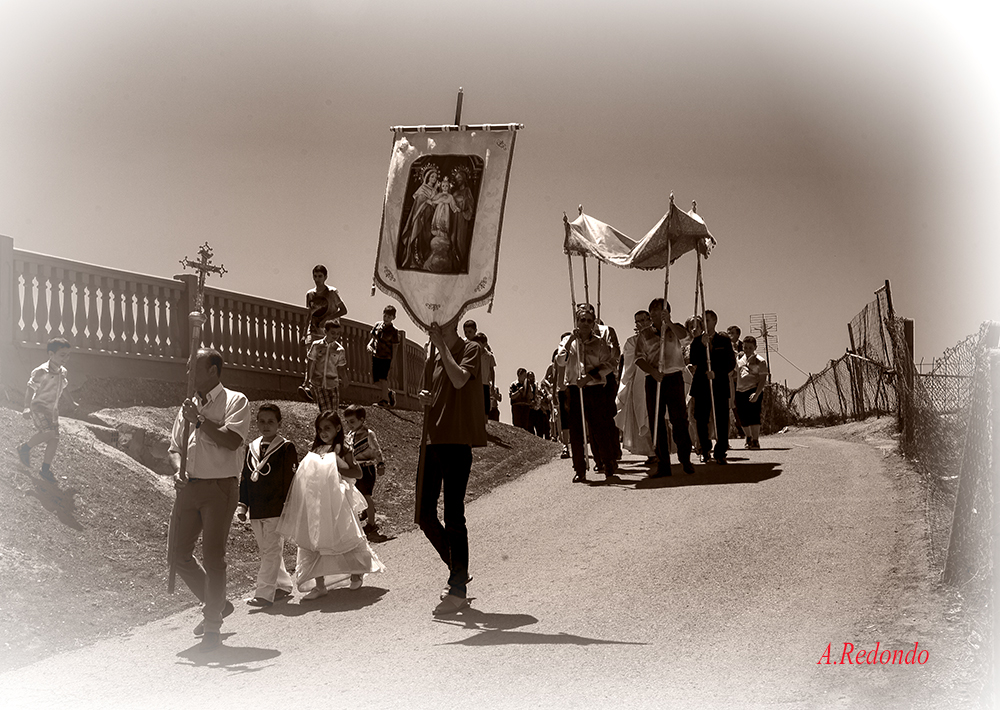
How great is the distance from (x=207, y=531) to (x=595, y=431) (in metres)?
7.37

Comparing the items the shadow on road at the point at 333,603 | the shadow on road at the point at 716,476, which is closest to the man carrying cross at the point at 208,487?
the shadow on road at the point at 333,603

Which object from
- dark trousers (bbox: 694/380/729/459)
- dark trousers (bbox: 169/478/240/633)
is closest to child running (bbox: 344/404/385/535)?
dark trousers (bbox: 169/478/240/633)

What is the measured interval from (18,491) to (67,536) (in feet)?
2.86

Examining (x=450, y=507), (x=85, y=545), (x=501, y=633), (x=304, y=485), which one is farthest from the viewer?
(x=85, y=545)

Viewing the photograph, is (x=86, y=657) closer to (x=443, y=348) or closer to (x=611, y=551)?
(x=443, y=348)

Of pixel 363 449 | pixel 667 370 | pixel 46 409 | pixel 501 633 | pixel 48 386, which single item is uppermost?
pixel 667 370

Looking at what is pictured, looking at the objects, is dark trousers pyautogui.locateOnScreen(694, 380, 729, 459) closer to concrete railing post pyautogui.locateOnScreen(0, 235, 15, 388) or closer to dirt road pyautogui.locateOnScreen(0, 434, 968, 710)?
dirt road pyautogui.locateOnScreen(0, 434, 968, 710)

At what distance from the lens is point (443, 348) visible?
25.6 feet

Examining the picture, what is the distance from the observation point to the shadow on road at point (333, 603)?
8.38 meters

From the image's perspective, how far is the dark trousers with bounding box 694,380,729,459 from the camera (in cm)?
1466

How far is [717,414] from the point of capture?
15.0 meters

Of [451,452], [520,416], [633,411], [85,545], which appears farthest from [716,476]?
[520,416]

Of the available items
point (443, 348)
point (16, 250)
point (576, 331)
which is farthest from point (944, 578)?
point (16, 250)

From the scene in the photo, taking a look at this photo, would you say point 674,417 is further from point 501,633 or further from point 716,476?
point 501,633
